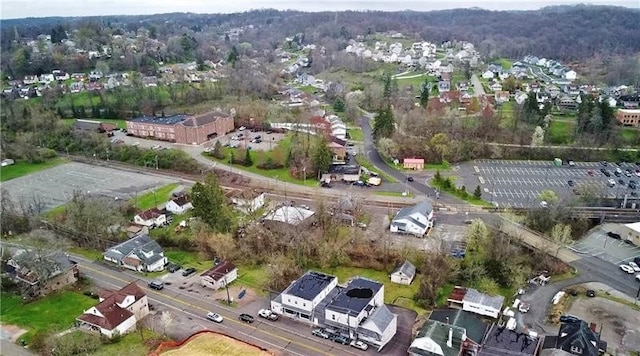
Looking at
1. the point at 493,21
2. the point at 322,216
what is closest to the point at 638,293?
the point at 322,216

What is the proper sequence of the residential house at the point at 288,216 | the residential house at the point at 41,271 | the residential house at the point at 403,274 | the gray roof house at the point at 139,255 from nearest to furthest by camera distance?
1. the residential house at the point at 41,271
2. the residential house at the point at 403,274
3. the gray roof house at the point at 139,255
4. the residential house at the point at 288,216

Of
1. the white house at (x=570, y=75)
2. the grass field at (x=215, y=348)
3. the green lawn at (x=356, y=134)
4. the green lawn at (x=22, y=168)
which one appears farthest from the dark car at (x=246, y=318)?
the white house at (x=570, y=75)

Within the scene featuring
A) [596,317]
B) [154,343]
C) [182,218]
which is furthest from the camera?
[182,218]

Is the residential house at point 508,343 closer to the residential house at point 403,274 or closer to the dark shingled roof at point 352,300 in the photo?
the dark shingled roof at point 352,300

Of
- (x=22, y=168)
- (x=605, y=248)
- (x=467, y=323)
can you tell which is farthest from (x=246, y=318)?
(x=22, y=168)

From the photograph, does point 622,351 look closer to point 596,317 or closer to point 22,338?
point 596,317

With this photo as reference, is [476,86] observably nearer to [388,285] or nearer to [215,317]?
[388,285]

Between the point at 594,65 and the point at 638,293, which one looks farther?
the point at 594,65
